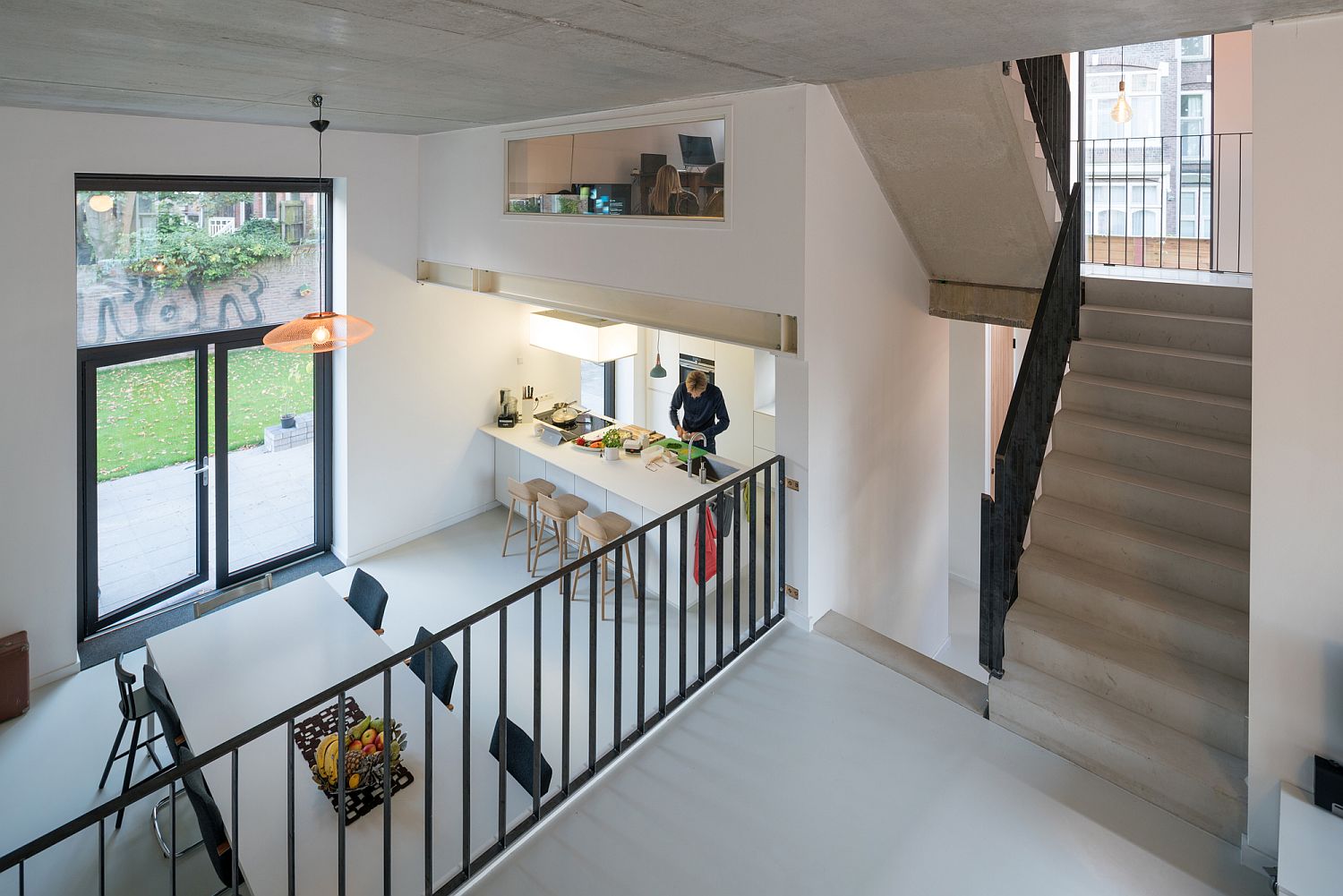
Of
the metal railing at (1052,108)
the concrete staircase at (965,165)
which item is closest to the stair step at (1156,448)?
the concrete staircase at (965,165)

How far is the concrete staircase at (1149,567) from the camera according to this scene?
290cm

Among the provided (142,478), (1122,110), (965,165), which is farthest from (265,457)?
(1122,110)

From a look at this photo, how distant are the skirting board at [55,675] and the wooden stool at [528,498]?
115 inches

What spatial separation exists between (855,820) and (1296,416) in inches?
75.9

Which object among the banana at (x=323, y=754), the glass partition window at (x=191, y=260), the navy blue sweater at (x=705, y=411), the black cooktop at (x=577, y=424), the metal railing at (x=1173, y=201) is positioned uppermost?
the metal railing at (x=1173, y=201)

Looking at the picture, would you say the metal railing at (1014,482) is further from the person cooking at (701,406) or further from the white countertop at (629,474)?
the person cooking at (701,406)

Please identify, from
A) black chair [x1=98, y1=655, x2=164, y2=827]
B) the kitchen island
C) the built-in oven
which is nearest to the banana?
Answer: black chair [x1=98, y1=655, x2=164, y2=827]

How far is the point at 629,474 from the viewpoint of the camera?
6020 millimetres

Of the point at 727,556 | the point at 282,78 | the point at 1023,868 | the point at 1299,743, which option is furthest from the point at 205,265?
the point at 1299,743

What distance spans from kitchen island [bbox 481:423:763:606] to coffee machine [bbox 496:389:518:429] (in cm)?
6

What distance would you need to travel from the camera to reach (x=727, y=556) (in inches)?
237

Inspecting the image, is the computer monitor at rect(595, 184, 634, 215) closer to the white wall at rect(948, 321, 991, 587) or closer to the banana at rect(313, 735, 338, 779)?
the banana at rect(313, 735, 338, 779)

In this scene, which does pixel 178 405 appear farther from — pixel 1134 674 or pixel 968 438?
pixel 968 438

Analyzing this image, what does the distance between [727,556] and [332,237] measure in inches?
157
